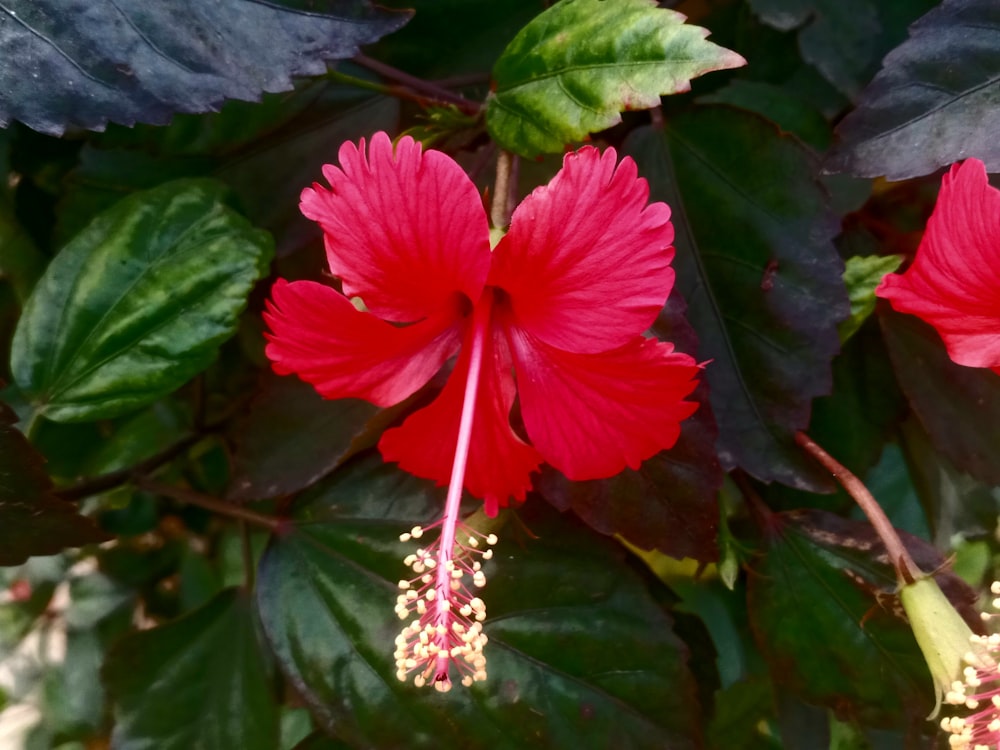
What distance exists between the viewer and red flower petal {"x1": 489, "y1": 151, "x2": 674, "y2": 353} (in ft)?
1.25

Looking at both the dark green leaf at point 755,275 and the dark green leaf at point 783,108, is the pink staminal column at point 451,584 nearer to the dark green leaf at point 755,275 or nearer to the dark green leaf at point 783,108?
the dark green leaf at point 755,275

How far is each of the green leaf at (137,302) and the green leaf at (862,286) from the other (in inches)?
16.8

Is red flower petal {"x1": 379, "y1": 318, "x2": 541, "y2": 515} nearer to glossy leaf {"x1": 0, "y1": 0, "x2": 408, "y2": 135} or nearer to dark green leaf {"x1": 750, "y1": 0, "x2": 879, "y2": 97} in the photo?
glossy leaf {"x1": 0, "y1": 0, "x2": 408, "y2": 135}

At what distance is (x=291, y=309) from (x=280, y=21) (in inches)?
8.1

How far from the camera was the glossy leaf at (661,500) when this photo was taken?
0.51 m

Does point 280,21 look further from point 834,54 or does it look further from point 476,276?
point 834,54

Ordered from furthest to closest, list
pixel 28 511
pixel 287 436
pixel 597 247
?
pixel 287 436 → pixel 28 511 → pixel 597 247

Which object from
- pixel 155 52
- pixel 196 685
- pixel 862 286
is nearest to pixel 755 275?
pixel 862 286

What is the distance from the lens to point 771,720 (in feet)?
2.26

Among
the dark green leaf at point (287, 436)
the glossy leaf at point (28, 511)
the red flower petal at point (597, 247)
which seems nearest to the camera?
the red flower petal at point (597, 247)

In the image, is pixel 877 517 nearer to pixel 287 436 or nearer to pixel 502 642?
pixel 502 642

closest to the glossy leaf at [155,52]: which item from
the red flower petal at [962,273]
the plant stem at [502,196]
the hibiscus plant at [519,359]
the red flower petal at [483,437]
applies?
the hibiscus plant at [519,359]

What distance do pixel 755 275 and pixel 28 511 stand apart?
0.52 metres

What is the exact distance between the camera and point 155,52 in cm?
49
